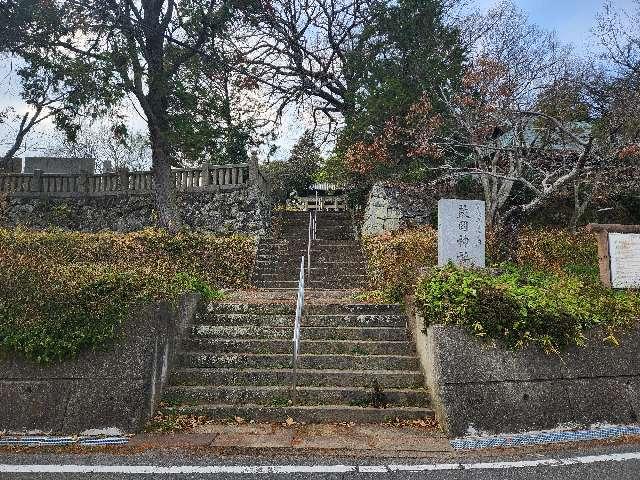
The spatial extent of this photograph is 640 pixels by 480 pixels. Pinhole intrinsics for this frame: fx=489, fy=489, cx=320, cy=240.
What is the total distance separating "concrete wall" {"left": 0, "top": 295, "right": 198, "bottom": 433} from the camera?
4664mm

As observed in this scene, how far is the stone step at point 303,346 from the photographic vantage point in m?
5.98

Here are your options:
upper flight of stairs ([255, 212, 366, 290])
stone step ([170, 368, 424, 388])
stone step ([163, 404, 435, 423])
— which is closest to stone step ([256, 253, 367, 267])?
upper flight of stairs ([255, 212, 366, 290])

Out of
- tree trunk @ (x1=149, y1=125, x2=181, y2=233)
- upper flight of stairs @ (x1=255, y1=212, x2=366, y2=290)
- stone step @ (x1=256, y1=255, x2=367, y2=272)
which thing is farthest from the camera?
tree trunk @ (x1=149, y1=125, x2=181, y2=233)

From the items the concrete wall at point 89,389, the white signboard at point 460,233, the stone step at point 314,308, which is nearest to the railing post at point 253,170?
the stone step at point 314,308

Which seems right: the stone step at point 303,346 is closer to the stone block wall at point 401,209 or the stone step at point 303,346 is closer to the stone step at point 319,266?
the stone step at point 319,266

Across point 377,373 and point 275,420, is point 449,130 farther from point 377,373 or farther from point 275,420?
point 275,420

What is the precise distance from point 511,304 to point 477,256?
1896 millimetres

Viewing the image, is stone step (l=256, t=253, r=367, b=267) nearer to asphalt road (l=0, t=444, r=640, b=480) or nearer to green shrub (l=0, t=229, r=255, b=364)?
green shrub (l=0, t=229, r=255, b=364)

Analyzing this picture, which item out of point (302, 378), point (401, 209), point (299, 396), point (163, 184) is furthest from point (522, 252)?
point (163, 184)

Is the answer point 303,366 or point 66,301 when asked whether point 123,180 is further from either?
point 303,366

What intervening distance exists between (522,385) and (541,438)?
0.51m

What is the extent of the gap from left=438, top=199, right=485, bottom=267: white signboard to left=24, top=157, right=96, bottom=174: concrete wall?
13350mm

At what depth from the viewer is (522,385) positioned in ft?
16.3

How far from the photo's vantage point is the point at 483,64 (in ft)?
36.7
